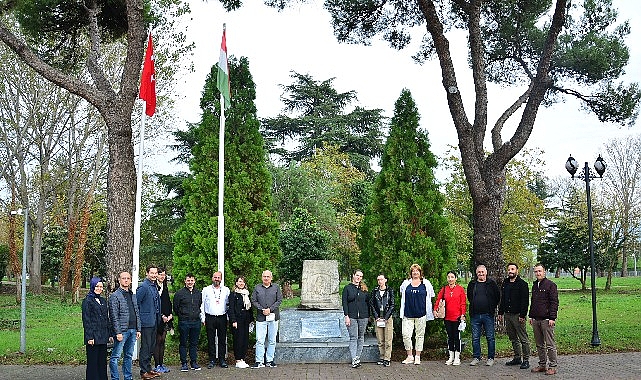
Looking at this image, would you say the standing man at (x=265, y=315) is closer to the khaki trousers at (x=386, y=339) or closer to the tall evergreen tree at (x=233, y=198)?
the tall evergreen tree at (x=233, y=198)

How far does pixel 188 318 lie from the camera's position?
10.8 m

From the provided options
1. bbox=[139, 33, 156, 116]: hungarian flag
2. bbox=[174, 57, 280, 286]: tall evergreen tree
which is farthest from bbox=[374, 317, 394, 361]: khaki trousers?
bbox=[139, 33, 156, 116]: hungarian flag

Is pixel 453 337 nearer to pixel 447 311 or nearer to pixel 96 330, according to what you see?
pixel 447 311

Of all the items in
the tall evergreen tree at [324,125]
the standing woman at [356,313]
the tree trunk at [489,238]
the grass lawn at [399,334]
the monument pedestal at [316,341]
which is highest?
the tall evergreen tree at [324,125]

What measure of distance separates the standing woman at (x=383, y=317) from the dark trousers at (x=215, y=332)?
8.57 ft

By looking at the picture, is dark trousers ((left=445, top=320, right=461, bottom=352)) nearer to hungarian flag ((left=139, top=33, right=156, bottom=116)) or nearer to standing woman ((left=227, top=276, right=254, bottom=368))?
standing woman ((left=227, top=276, right=254, bottom=368))

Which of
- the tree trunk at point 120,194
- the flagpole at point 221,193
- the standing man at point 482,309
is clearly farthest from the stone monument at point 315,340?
the tree trunk at point 120,194

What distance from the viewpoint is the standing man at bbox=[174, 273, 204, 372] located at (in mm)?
10836

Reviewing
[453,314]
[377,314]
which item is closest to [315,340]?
[377,314]

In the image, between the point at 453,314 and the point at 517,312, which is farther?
the point at 453,314

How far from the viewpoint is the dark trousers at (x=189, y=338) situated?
10.8 m

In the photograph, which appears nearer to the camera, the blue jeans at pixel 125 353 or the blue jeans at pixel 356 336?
the blue jeans at pixel 125 353

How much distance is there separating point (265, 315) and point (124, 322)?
284cm

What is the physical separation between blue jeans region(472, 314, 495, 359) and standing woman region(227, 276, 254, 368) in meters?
3.95
